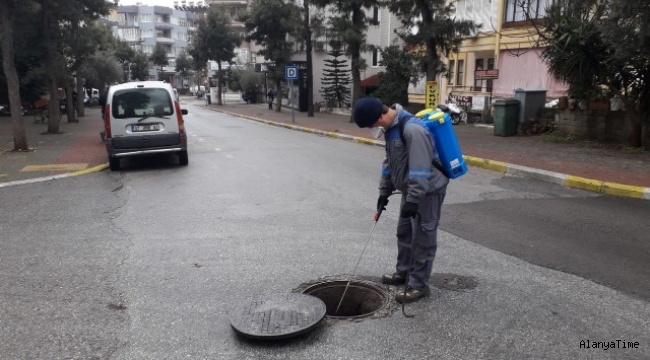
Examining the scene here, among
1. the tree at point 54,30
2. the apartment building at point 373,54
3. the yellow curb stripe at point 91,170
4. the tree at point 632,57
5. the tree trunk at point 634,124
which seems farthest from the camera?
the apartment building at point 373,54

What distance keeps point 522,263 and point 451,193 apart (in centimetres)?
336

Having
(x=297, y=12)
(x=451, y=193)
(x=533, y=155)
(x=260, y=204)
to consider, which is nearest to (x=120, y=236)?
(x=260, y=204)

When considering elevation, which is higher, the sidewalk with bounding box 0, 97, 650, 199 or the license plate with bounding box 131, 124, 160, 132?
the license plate with bounding box 131, 124, 160, 132

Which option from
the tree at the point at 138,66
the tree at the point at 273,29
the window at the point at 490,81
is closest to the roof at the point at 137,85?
the window at the point at 490,81

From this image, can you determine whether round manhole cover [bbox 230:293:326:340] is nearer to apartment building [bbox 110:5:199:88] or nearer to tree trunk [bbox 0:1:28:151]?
tree trunk [bbox 0:1:28:151]

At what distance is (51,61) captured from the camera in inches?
715

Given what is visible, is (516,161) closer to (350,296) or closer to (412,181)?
(350,296)

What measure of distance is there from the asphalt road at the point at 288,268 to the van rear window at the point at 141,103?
2241mm

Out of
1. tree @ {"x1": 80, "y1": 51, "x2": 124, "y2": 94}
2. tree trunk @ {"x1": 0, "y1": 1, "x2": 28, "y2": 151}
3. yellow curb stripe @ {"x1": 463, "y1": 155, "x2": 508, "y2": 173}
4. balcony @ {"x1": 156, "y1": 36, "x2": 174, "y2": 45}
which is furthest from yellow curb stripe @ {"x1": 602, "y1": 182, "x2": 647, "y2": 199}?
balcony @ {"x1": 156, "y1": 36, "x2": 174, "y2": 45}

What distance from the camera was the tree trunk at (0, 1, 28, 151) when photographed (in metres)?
12.7

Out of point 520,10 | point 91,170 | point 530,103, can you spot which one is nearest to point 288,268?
point 91,170

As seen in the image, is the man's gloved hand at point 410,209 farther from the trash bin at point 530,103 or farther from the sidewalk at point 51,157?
the trash bin at point 530,103

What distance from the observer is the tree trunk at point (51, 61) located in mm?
17516

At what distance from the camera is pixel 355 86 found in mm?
25531
